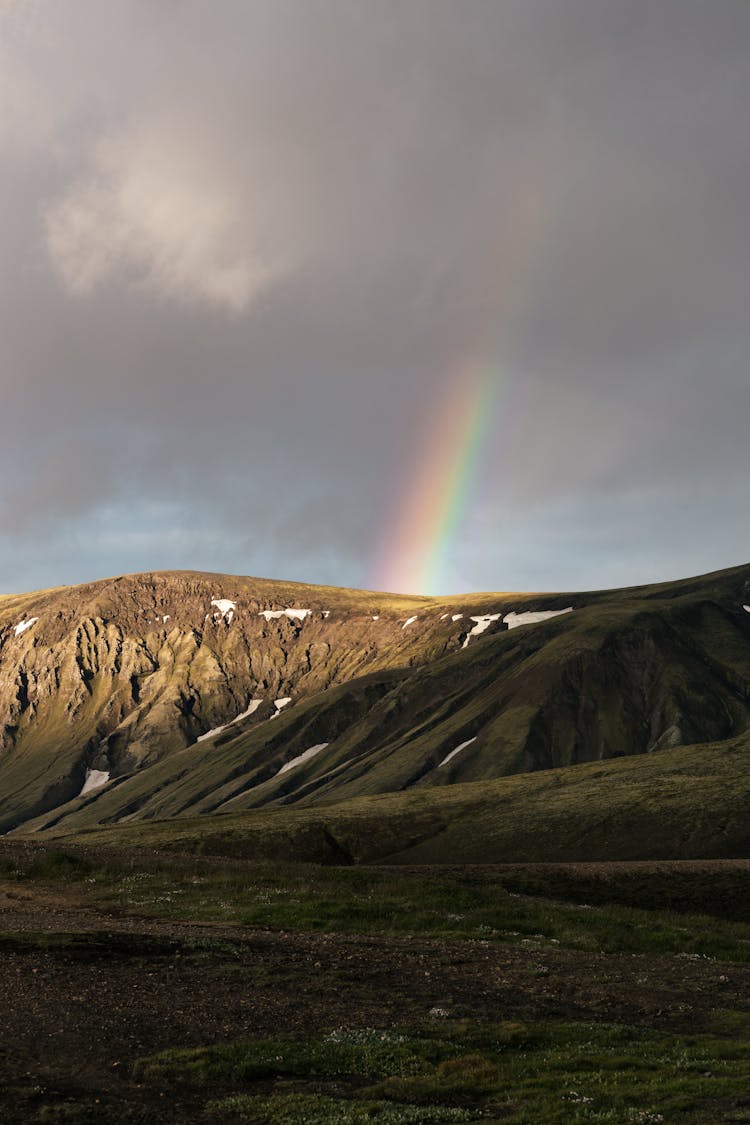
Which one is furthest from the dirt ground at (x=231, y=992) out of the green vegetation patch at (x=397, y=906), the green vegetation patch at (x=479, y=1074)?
the green vegetation patch at (x=397, y=906)

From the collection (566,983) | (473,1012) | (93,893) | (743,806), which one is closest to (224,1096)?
(473,1012)

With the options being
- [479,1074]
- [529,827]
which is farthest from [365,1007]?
[529,827]

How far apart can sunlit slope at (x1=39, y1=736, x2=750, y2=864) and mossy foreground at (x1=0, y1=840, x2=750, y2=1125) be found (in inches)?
1910

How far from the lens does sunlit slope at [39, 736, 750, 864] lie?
10725 centimetres

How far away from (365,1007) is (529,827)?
297ft

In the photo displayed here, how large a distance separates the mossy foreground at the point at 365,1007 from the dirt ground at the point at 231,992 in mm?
129

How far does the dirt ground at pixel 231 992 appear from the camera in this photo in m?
22.9

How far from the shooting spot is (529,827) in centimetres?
11706

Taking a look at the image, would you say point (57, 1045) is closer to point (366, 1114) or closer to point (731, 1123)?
point (366, 1114)

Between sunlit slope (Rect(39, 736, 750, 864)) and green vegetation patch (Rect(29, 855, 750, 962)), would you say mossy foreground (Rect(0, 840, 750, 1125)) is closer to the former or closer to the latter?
green vegetation patch (Rect(29, 855, 750, 962))

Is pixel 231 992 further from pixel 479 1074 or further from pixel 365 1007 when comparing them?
pixel 479 1074

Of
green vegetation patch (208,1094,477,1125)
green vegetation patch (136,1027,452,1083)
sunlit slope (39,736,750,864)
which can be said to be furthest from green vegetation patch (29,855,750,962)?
sunlit slope (39,736,750,864)

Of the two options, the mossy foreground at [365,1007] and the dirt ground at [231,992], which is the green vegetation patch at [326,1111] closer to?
the mossy foreground at [365,1007]

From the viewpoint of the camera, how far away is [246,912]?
5197cm
